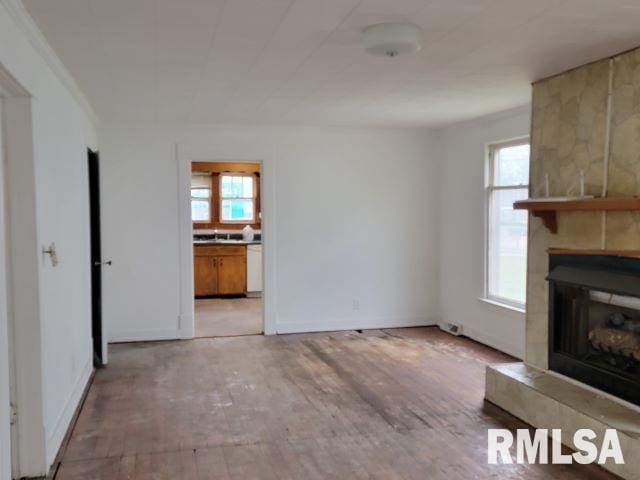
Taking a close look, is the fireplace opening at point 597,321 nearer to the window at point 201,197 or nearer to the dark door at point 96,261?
the dark door at point 96,261

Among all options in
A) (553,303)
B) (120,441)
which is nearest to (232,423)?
(120,441)

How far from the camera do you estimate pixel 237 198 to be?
920 cm

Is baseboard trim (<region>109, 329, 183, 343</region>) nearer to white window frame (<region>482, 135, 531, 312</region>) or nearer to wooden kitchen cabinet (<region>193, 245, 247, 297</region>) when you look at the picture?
wooden kitchen cabinet (<region>193, 245, 247, 297</region>)

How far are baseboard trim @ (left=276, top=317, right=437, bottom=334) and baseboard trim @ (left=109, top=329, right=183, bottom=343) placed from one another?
1.07 meters

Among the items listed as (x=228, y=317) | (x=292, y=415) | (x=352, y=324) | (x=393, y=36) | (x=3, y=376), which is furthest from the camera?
(x=228, y=317)

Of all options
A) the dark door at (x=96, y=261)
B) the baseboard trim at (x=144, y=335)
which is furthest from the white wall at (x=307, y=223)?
the dark door at (x=96, y=261)

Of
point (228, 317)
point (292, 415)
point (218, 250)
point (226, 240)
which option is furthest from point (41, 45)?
point (226, 240)

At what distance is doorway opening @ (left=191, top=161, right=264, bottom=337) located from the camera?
8328 millimetres

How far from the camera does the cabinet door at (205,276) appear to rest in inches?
332

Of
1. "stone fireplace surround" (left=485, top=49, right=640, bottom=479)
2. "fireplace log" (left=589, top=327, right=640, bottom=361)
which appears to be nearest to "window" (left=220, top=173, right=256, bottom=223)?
"stone fireplace surround" (left=485, top=49, right=640, bottom=479)

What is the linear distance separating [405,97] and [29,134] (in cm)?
278

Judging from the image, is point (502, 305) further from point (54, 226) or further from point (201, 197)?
point (201, 197)

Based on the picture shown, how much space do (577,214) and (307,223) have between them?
3.09m

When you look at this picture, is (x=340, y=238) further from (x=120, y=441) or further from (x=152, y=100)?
(x=120, y=441)
